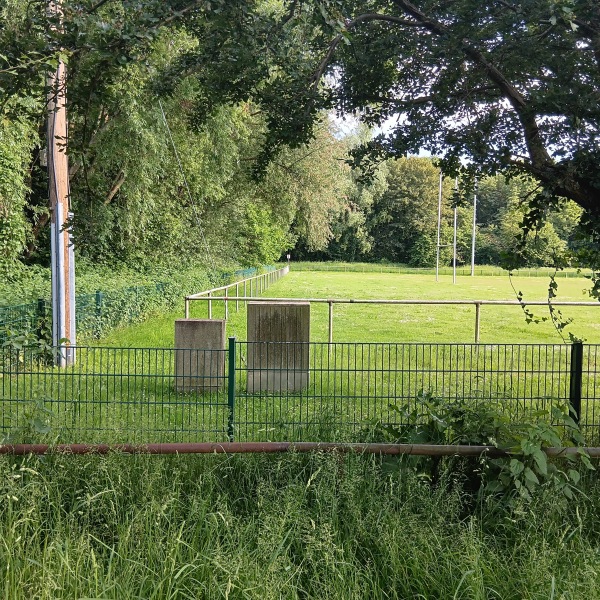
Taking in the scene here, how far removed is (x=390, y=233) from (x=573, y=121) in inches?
3353

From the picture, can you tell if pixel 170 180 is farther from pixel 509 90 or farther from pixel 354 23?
pixel 509 90

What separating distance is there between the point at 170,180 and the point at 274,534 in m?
22.5

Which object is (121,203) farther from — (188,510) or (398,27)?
(188,510)

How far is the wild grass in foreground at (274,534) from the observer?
3439 mm

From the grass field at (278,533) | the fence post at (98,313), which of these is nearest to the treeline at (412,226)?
the fence post at (98,313)

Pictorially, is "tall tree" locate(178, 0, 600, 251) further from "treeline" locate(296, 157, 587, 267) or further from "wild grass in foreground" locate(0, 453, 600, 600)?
"treeline" locate(296, 157, 587, 267)

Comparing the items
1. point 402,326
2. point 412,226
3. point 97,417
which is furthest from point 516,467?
point 412,226

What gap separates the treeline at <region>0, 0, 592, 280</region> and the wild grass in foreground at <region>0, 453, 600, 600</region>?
1987mm

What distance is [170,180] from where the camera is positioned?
24.9 m

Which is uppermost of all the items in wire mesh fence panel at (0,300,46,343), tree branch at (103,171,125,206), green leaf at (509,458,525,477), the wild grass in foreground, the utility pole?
tree branch at (103,171,125,206)

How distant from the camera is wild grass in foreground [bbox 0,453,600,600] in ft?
11.3

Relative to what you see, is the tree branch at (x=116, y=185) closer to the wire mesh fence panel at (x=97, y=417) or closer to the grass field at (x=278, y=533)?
the wire mesh fence panel at (x=97, y=417)

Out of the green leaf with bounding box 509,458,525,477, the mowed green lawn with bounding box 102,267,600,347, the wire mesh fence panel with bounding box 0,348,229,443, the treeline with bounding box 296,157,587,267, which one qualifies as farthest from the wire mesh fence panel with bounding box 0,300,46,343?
the treeline with bounding box 296,157,587,267

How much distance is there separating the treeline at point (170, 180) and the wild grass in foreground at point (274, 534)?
1.99 m
